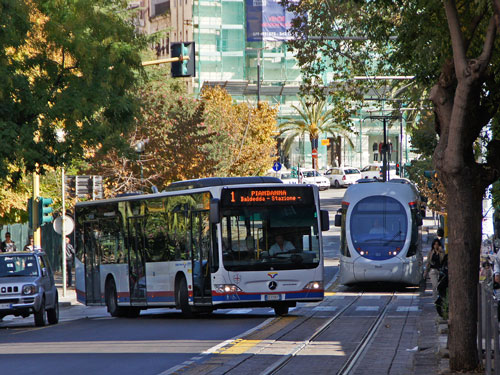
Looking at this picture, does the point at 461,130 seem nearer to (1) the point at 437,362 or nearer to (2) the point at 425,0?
(2) the point at 425,0

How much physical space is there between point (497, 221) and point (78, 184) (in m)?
21.7

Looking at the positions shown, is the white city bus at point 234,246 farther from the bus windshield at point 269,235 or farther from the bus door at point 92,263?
the bus door at point 92,263

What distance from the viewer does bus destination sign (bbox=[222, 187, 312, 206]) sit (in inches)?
907

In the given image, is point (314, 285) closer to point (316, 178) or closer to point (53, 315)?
point (53, 315)

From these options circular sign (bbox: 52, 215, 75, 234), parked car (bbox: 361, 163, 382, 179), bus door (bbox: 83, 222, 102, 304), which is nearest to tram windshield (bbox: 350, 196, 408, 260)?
circular sign (bbox: 52, 215, 75, 234)

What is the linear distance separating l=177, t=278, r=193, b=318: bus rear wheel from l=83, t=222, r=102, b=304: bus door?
4.79 m

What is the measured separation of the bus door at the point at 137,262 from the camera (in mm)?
25641

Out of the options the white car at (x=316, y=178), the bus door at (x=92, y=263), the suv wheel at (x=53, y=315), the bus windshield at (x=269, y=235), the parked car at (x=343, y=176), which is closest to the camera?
the bus windshield at (x=269, y=235)

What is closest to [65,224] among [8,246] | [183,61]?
Result: [8,246]

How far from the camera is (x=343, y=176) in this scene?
92.8 meters

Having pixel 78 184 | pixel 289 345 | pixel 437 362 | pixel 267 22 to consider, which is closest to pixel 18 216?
pixel 78 184

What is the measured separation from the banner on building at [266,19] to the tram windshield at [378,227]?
198ft

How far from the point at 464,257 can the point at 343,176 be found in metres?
80.6

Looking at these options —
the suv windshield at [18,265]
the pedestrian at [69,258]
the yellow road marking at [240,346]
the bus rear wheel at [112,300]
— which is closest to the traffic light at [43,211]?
the bus rear wheel at [112,300]
